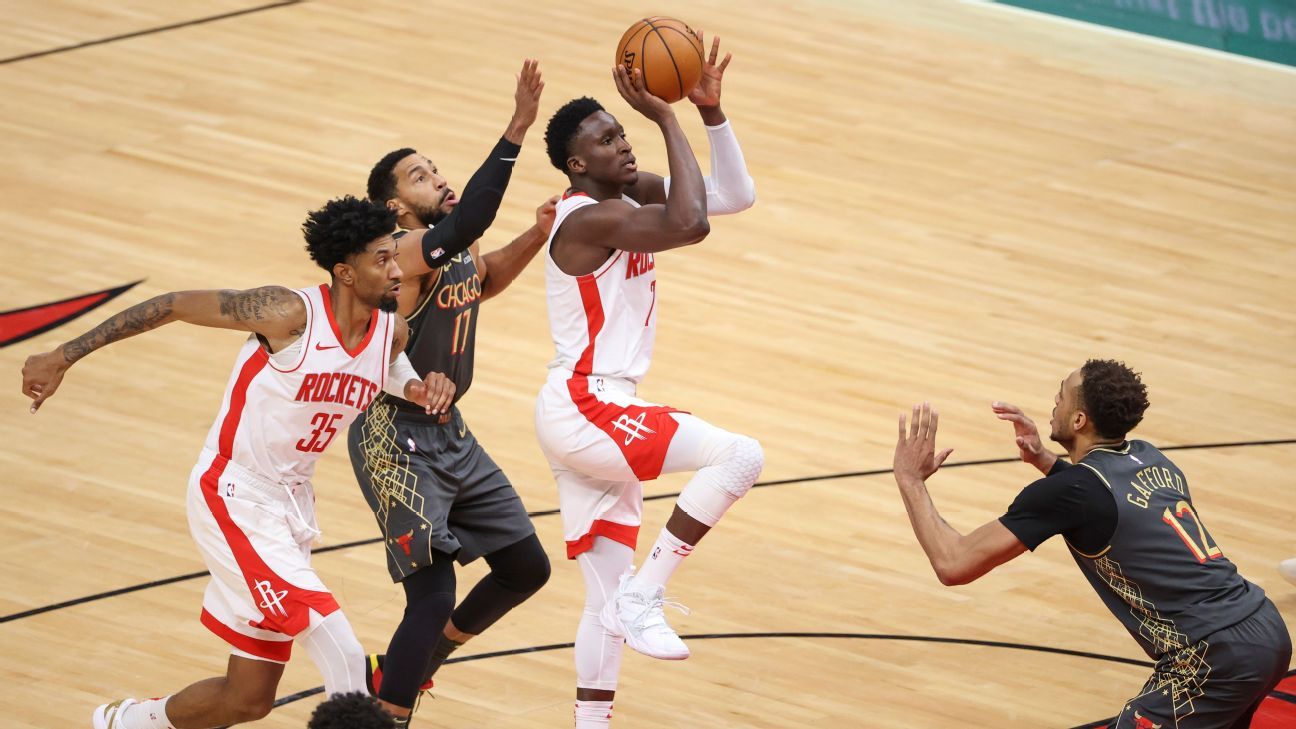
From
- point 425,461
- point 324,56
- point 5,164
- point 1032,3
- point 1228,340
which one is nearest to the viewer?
point 425,461

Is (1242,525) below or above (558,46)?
below

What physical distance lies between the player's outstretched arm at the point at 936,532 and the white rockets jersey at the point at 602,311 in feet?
3.57

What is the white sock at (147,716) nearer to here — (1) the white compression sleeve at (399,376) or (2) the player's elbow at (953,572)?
(1) the white compression sleeve at (399,376)

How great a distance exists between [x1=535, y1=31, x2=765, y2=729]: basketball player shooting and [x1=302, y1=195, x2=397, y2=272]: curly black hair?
2.26 ft

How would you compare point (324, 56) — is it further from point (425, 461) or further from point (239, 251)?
point (425, 461)

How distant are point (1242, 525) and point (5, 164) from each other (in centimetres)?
846

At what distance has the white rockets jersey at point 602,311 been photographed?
19.4 feet

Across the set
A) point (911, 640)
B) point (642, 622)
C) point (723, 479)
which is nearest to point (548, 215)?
point (723, 479)

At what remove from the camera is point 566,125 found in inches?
235

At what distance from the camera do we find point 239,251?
11211mm

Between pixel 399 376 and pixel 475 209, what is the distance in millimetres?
595

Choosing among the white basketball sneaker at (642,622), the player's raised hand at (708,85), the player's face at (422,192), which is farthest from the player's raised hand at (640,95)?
the white basketball sneaker at (642,622)

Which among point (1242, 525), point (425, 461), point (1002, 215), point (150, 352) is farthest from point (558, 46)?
point (425, 461)

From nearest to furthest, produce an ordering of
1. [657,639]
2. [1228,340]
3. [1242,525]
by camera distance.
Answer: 1. [657,639]
2. [1242,525]
3. [1228,340]
